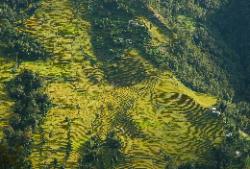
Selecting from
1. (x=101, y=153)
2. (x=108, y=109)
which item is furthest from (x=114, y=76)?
(x=101, y=153)

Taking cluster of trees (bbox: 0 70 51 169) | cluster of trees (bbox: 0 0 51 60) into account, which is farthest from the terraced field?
cluster of trees (bbox: 0 0 51 60)

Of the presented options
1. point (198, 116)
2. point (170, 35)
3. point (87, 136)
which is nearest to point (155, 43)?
point (170, 35)

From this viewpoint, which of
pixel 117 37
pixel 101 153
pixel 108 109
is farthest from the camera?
pixel 117 37

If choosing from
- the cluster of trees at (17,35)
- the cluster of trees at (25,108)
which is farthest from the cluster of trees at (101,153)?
the cluster of trees at (17,35)

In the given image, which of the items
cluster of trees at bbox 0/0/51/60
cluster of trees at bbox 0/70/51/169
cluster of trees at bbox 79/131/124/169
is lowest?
cluster of trees at bbox 79/131/124/169

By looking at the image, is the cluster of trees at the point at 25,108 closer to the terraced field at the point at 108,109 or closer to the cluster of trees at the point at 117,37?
the terraced field at the point at 108,109

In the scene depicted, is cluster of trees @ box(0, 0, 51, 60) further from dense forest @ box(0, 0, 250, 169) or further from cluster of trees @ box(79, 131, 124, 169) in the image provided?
cluster of trees @ box(79, 131, 124, 169)

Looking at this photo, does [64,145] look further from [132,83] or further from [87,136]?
[132,83]

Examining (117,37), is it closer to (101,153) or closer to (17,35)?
(17,35)
